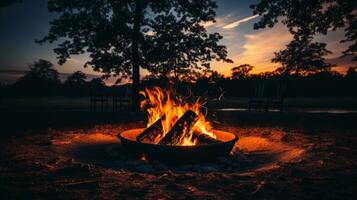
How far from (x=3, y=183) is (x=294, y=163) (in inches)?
209

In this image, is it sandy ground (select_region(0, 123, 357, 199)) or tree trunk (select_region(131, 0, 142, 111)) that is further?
tree trunk (select_region(131, 0, 142, 111))

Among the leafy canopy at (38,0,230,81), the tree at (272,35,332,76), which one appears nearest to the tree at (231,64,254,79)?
the tree at (272,35,332,76)

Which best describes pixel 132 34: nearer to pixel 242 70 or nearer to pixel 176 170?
pixel 176 170

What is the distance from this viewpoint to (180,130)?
7.23 metres

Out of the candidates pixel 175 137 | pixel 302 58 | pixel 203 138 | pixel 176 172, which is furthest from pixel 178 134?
pixel 302 58

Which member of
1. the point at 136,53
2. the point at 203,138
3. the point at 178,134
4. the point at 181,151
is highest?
the point at 136,53

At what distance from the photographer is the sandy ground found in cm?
423

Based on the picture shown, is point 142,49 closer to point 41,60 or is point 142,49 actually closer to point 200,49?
point 200,49

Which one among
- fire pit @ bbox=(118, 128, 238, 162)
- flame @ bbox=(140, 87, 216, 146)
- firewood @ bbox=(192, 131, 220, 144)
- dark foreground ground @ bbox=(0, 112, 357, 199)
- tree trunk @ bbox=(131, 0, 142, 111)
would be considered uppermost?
tree trunk @ bbox=(131, 0, 142, 111)

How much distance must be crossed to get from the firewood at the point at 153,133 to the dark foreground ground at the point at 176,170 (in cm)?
71

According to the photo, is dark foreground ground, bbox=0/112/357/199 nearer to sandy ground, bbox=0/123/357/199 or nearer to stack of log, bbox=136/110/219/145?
sandy ground, bbox=0/123/357/199

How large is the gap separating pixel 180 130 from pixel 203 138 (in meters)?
0.61

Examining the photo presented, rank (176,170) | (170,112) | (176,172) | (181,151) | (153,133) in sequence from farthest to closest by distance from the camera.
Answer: (170,112) < (153,133) < (181,151) < (176,170) < (176,172)

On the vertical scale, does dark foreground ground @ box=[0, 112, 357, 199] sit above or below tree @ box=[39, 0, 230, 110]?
below
